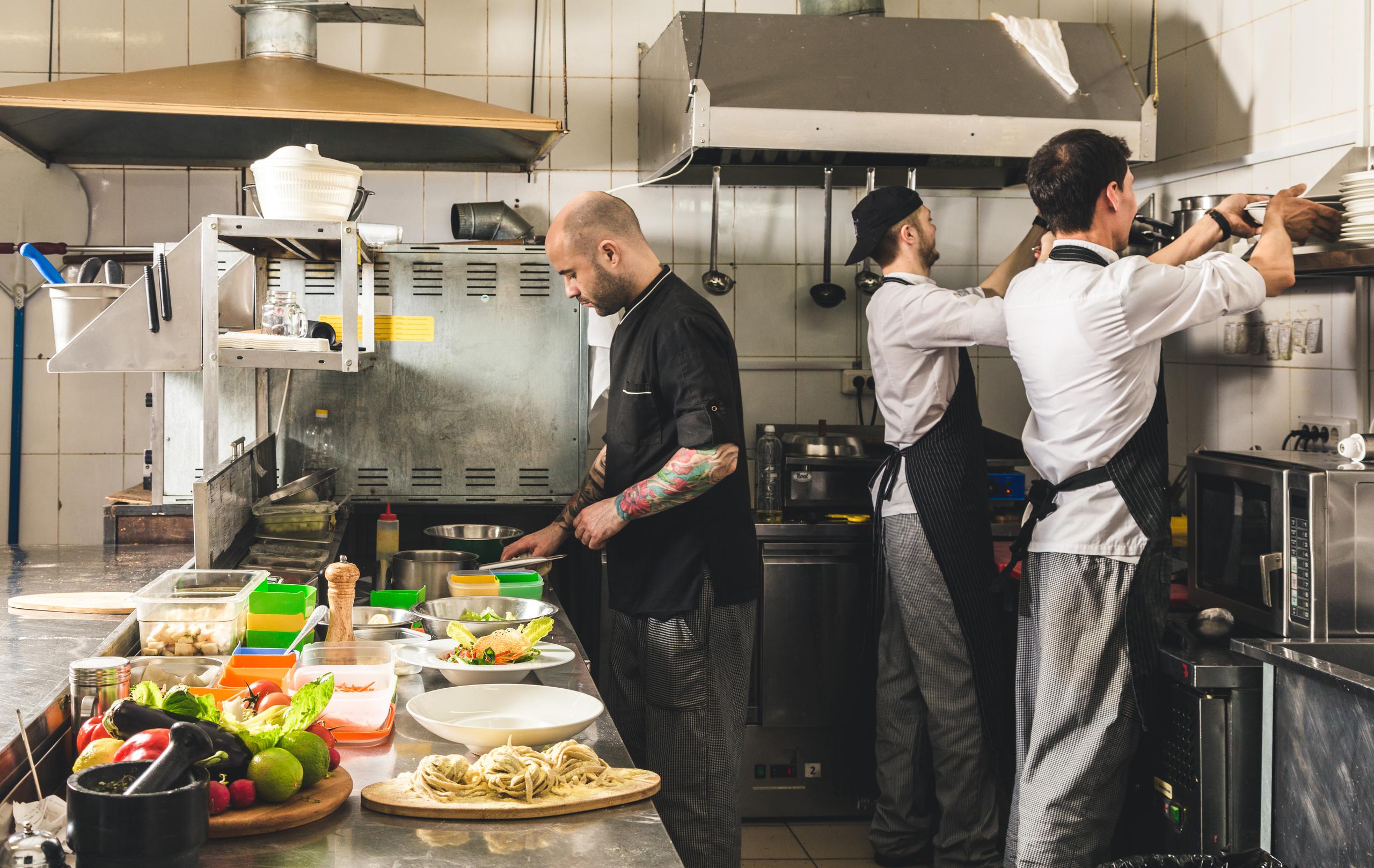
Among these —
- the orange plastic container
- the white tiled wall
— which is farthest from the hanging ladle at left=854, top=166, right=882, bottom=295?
the orange plastic container

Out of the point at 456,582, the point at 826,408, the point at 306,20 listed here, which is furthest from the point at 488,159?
the point at 456,582

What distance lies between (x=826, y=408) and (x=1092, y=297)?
6.34ft

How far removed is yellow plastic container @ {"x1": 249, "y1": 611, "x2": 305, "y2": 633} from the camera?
2.12m

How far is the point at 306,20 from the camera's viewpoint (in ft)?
11.4

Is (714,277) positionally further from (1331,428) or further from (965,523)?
(1331,428)

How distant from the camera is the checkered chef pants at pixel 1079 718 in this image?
8.29ft

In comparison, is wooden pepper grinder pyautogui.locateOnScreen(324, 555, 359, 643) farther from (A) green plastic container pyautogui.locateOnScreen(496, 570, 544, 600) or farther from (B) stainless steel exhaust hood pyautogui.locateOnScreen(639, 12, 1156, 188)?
(B) stainless steel exhaust hood pyautogui.locateOnScreen(639, 12, 1156, 188)

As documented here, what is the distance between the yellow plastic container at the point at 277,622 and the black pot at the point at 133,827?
102 centimetres

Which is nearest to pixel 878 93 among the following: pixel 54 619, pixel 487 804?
pixel 54 619

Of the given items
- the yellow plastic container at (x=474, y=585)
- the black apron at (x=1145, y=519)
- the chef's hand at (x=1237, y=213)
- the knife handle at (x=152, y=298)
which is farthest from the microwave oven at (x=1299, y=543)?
the knife handle at (x=152, y=298)

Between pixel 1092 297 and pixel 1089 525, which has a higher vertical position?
pixel 1092 297

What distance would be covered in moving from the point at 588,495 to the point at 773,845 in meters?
1.38

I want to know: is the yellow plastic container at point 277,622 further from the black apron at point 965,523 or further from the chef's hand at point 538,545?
the black apron at point 965,523

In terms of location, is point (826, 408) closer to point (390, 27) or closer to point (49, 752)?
point (390, 27)
